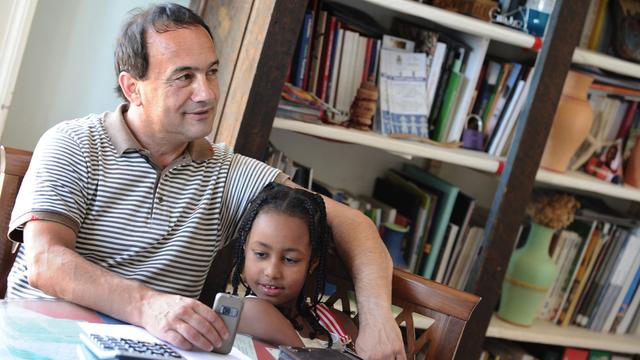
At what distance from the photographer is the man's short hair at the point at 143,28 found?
1.75 metres

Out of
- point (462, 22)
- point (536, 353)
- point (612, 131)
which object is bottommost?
point (536, 353)

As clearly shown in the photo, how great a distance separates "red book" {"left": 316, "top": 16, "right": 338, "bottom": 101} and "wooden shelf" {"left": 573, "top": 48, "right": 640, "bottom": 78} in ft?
2.27

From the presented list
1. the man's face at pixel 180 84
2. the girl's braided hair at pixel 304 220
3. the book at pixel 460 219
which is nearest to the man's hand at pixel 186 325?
the girl's braided hair at pixel 304 220

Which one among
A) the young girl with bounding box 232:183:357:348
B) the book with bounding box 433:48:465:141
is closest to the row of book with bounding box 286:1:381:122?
the book with bounding box 433:48:465:141

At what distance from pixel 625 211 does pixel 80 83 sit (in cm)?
201

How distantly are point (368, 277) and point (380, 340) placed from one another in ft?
0.44

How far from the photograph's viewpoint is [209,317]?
1.33m

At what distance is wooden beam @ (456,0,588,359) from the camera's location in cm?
238

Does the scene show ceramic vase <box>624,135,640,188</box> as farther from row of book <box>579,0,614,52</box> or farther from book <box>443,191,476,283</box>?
book <box>443,191,476,283</box>

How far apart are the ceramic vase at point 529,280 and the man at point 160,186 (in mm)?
1082

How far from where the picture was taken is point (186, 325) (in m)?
1.32

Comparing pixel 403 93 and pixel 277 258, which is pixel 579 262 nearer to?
pixel 403 93

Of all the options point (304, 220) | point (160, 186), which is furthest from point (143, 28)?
point (304, 220)

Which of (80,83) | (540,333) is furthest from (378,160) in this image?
(80,83)
